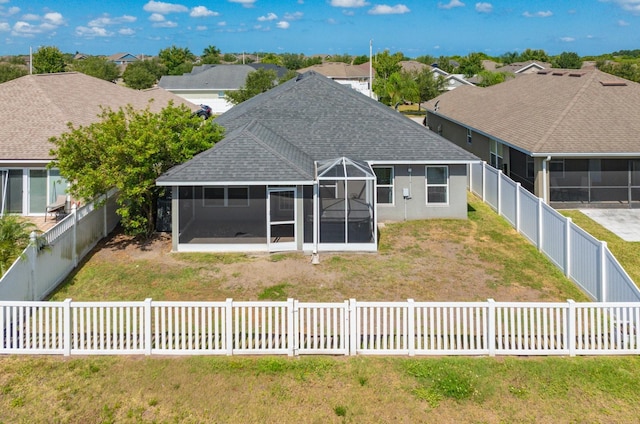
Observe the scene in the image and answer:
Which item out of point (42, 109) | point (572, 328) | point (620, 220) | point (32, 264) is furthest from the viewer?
point (42, 109)

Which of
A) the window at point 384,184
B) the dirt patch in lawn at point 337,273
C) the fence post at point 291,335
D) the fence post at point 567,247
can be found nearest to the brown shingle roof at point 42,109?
the dirt patch in lawn at point 337,273

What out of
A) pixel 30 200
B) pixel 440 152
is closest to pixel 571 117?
pixel 440 152

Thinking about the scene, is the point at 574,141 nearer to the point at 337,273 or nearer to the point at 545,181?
the point at 545,181

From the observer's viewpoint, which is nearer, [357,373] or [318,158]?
[357,373]

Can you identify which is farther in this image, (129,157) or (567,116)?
(567,116)

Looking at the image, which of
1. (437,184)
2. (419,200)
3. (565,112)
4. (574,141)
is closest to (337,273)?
(419,200)

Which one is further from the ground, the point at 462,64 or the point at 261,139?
the point at 462,64

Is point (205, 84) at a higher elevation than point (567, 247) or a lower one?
higher

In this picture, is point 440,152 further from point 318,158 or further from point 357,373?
point 357,373
